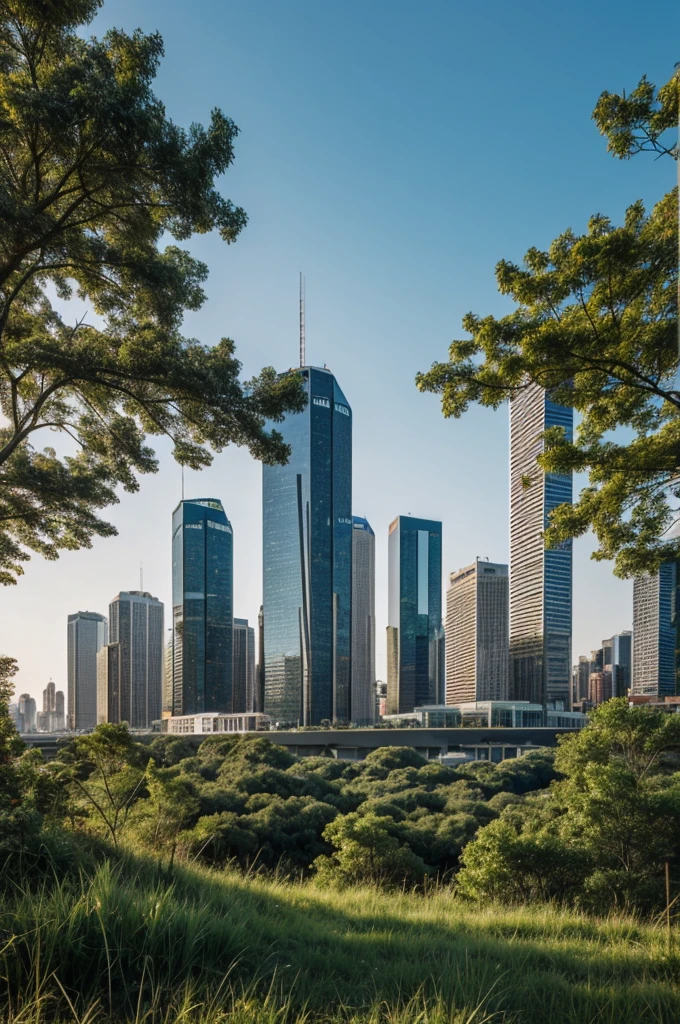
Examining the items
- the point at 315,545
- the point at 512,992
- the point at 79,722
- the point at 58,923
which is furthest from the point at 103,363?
the point at 79,722

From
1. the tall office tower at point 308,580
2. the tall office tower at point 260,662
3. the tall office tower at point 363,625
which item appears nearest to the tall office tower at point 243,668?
the tall office tower at point 260,662

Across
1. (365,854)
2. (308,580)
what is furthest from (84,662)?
(365,854)

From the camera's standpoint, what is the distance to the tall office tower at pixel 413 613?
150 m

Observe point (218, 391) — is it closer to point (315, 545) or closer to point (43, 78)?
point (43, 78)

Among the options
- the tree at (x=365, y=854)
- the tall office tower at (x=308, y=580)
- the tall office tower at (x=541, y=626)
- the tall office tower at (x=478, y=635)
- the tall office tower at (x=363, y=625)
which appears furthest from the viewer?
the tall office tower at (x=363, y=625)

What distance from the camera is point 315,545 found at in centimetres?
10975

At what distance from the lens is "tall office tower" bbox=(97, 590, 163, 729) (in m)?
109

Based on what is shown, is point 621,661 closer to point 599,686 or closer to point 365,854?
point 599,686

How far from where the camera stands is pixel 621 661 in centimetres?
9019

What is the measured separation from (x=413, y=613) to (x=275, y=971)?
162634mm

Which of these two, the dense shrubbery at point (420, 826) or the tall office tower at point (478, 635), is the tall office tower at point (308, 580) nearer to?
the tall office tower at point (478, 635)

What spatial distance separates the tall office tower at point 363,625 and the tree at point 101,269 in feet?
370

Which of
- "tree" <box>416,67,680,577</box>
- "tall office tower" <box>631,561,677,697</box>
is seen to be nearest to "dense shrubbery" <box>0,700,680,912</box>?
"tall office tower" <box>631,561,677,697</box>

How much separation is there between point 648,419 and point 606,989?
6159 millimetres
